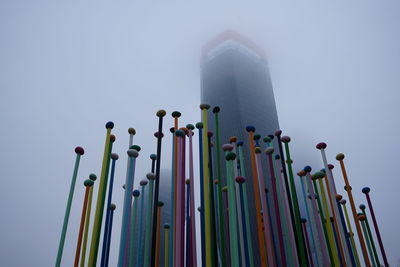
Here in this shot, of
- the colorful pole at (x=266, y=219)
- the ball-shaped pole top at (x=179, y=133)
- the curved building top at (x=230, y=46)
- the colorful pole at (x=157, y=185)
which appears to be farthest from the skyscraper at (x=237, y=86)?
the colorful pole at (x=157, y=185)

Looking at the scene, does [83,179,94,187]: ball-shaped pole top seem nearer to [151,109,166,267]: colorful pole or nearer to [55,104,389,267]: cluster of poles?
[55,104,389,267]: cluster of poles

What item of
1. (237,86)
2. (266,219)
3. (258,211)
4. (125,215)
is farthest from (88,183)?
(237,86)

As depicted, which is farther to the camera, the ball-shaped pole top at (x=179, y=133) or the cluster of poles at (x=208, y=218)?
the ball-shaped pole top at (x=179, y=133)

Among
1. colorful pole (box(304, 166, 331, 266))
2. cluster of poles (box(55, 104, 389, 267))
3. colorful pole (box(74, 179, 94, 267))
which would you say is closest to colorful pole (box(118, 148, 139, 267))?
cluster of poles (box(55, 104, 389, 267))

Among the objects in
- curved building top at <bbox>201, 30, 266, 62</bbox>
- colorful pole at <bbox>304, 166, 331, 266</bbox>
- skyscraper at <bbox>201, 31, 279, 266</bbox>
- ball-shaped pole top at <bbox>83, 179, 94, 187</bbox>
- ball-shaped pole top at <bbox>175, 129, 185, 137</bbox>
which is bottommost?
colorful pole at <bbox>304, 166, 331, 266</bbox>

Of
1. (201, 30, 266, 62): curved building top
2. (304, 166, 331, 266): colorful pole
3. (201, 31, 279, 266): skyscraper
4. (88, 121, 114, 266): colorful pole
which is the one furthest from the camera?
(201, 30, 266, 62): curved building top

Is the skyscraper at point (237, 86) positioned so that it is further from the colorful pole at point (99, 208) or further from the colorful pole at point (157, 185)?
the colorful pole at point (99, 208)

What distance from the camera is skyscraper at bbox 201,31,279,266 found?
157 ft

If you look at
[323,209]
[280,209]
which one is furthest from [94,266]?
[323,209]

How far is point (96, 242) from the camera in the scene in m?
3.50

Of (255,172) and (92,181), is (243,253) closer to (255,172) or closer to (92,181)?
(255,172)

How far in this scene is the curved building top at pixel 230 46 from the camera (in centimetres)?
6061

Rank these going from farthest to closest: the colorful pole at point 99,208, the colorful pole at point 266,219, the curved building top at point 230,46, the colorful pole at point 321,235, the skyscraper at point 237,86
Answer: the curved building top at point 230,46
the skyscraper at point 237,86
the colorful pole at point 266,219
the colorful pole at point 321,235
the colorful pole at point 99,208

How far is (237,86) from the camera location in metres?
51.8
